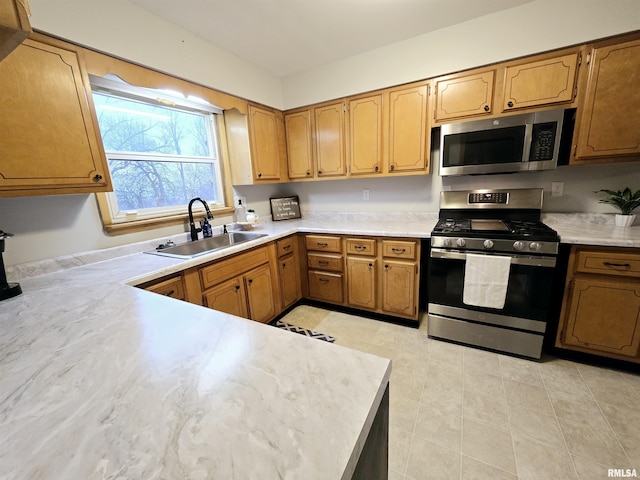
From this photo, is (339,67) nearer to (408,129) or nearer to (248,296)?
(408,129)

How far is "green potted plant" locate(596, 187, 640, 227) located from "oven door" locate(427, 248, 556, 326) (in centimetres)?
72

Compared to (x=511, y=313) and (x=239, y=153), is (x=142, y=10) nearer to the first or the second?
(x=239, y=153)

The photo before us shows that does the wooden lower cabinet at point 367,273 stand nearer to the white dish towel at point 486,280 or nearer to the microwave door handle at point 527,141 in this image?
the white dish towel at point 486,280

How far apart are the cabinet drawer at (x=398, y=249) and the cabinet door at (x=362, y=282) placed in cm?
16

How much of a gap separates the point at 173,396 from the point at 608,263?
235 centimetres

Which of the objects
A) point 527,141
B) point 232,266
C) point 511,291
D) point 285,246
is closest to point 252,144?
point 285,246

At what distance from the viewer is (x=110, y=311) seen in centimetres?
99

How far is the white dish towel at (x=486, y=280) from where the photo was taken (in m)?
1.84

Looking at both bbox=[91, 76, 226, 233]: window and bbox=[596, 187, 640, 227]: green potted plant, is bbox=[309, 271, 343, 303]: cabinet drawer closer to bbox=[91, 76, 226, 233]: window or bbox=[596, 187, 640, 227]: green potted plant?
bbox=[91, 76, 226, 233]: window

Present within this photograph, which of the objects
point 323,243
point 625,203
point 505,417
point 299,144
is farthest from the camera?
point 299,144

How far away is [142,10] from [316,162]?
174cm

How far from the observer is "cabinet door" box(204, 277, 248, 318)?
1.85 metres

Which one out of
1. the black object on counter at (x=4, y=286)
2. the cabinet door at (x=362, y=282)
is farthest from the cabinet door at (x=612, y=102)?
the black object on counter at (x=4, y=286)

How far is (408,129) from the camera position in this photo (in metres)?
2.35
